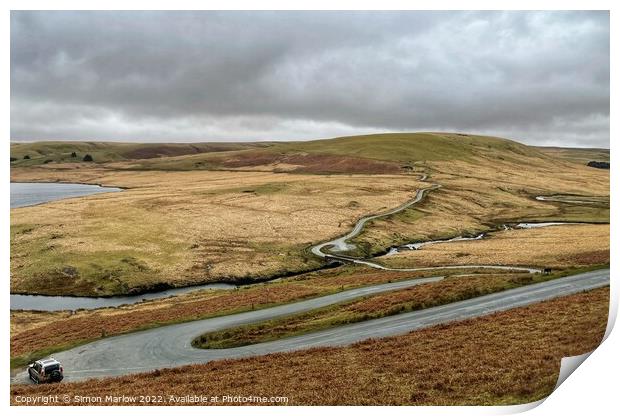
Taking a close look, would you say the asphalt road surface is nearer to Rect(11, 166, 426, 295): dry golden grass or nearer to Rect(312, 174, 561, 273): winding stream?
Rect(312, 174, 561, 273): winding stream

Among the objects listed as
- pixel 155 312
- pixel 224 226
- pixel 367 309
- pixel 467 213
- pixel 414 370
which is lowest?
pixel 155 312

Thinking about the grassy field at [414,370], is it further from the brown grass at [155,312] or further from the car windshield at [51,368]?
the brown grass at [155,312]

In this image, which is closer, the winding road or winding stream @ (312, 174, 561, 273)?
the winding road

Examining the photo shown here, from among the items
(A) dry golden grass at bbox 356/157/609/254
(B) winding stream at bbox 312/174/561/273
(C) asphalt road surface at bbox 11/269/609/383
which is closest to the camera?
(C) asphalt road surface at bbox 11/269/609/383

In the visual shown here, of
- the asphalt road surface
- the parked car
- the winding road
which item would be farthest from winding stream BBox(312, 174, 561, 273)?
the parked car

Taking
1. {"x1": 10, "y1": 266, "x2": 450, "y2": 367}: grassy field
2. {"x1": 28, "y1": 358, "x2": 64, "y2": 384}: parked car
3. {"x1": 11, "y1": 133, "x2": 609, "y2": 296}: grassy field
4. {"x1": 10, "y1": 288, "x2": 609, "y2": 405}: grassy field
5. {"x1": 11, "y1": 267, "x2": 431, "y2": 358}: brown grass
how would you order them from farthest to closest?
{"x1": 11, "y1": 133, "x2": 609, "y2": 296}: grassy field, {"x1": 11, "y1": 267, "x2": 431, "y2": 358}: brown grass, {"x1": 10, "y1": 266, "x2": 450, "y2": 367}: grassy field, {"x1": 28, "y1": 358, "x2": 64, "y2": 384}: parked car, {"x1": 10, "y1": 288, "x2": 609, "y2": 405}: grassy field

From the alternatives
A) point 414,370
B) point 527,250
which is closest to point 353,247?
point 527,250

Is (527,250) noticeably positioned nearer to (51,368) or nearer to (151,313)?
(151,313)
